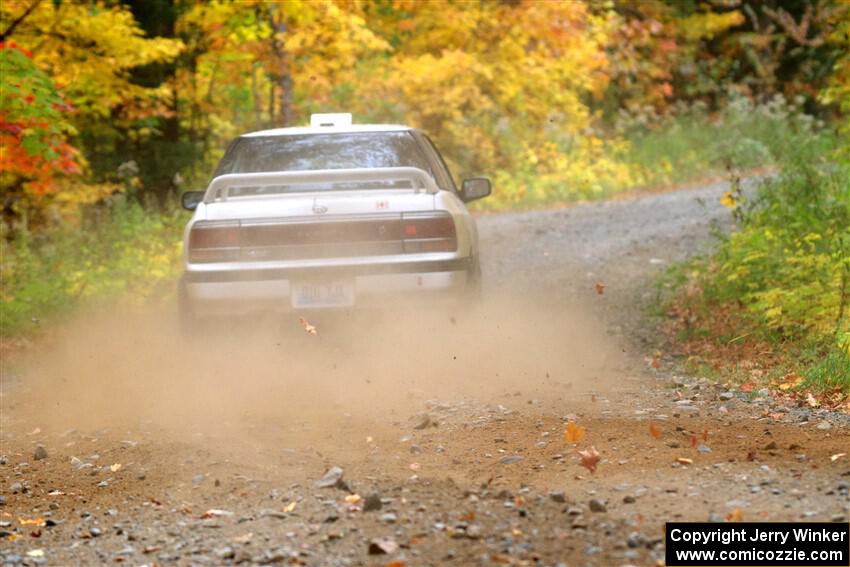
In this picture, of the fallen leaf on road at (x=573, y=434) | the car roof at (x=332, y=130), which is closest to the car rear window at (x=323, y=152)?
the car roof at (x=332, y=130)

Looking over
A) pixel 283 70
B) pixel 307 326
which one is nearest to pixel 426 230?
pixel 307 326

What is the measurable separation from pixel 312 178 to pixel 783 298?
3.61 m

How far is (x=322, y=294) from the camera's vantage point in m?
7.85

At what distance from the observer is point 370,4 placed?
66.1 ft

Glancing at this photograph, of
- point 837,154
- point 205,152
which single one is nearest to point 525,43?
point 205,152

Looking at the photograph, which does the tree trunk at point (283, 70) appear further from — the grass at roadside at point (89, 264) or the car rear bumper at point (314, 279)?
the car rear bumper at point (314, 279)

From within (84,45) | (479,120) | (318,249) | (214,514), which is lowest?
(214,514)

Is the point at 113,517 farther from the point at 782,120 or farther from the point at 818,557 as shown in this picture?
the point at 782,120

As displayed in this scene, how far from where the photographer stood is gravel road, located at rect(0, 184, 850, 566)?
4.64 meters

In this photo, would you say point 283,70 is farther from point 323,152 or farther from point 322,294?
point 322,294

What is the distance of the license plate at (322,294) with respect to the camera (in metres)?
7.83

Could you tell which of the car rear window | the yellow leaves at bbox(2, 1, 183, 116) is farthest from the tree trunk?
the car rear window

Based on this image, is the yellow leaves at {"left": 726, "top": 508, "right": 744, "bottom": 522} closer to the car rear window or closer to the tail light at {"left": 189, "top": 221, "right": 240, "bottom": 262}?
the tail light at {"left": 189, "top": 221, "right": 240, "bottom": 262}
